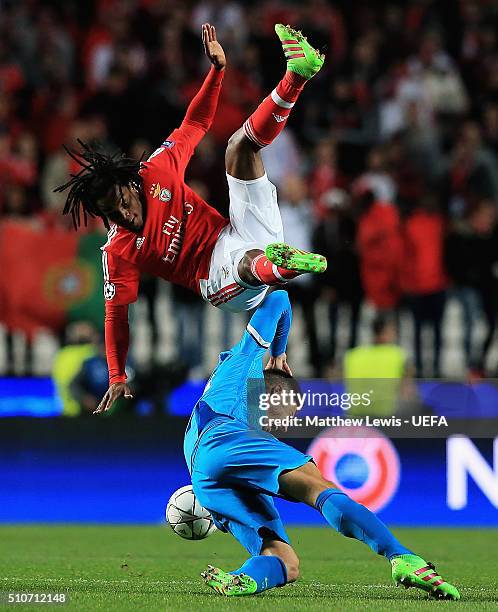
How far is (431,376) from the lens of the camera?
12.9 m

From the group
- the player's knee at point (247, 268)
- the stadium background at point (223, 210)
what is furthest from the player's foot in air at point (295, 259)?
the stadium background at point (223, 210)

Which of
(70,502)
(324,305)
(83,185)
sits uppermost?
(83,185)

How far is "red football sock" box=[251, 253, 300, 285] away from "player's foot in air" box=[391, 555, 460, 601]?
1.71 m

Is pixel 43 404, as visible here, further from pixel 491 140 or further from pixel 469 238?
pixel 491 140

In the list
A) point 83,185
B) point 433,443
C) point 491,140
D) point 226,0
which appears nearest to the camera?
point 83,185

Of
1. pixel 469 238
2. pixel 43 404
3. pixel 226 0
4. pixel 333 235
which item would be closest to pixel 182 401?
pixel 43 404

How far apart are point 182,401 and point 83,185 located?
4.96m

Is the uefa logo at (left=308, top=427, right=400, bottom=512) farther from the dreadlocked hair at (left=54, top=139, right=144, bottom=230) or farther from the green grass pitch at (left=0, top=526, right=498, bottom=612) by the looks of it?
the dreadlocked hair at (left=54, top=139, right=144, bottom=230)

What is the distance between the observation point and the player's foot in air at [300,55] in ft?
25.2

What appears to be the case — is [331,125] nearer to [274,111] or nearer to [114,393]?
[274,111]

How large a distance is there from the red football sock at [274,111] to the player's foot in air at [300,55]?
5 centimetres

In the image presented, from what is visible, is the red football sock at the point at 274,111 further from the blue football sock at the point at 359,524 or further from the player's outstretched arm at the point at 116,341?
the blue football sock at the point at 359,524

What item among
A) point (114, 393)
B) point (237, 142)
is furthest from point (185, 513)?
point (237, 142)

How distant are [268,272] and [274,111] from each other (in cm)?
105
